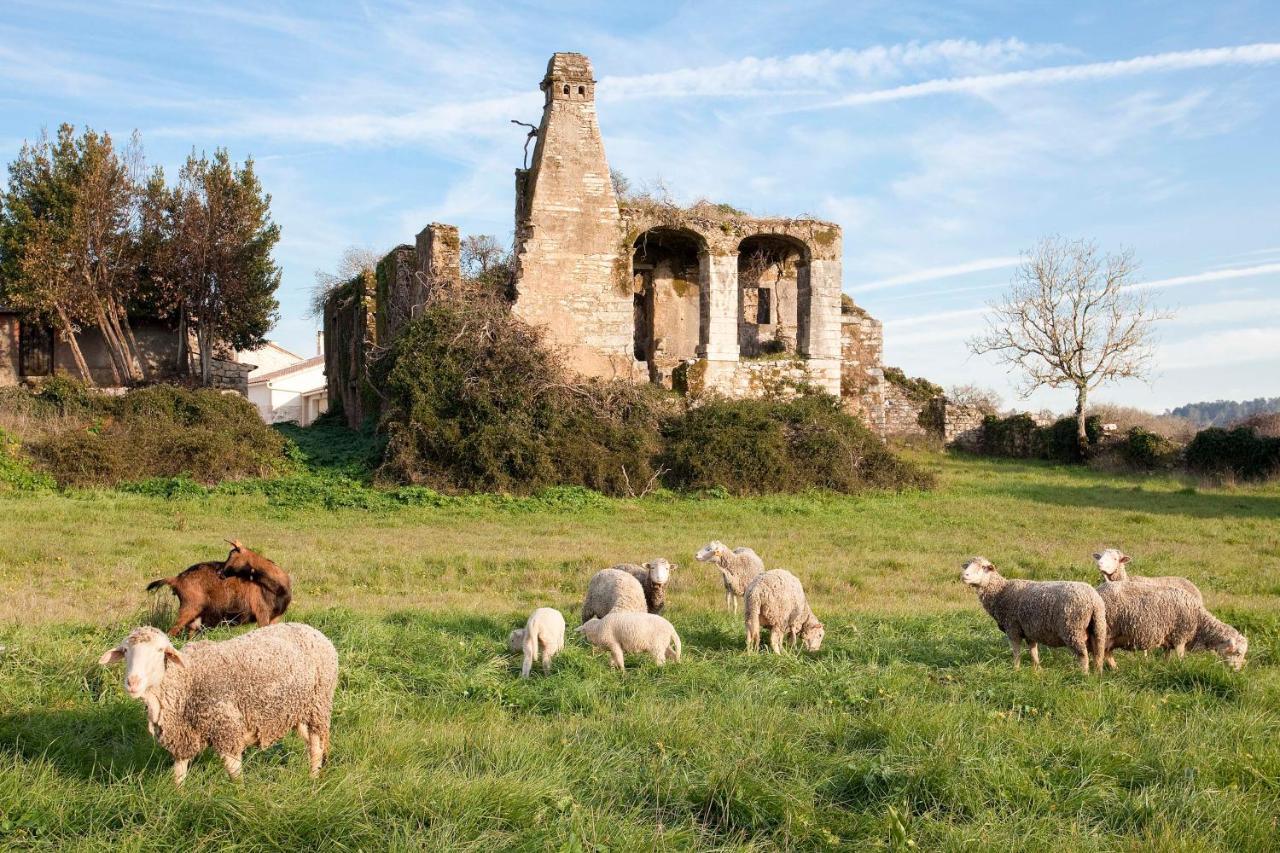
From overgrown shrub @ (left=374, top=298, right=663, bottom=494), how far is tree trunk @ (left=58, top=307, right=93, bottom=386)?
51.3 ft

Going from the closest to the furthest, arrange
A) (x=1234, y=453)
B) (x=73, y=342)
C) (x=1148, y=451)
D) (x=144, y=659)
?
(x=144, y=659) → (x=1234, y=453) → (x=1148, y=451) → (x=73, y=342)

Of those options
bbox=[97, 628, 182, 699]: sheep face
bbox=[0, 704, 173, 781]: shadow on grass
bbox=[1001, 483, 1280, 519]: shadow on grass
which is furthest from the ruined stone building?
bbox=[97, 628, 182, 699]: sheep face

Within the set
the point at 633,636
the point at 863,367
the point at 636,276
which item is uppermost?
the point at 636,276

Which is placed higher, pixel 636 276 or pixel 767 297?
pixel 636 276

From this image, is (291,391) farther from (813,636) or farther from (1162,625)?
(1162,625)

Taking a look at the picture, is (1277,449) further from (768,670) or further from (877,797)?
(877,797)

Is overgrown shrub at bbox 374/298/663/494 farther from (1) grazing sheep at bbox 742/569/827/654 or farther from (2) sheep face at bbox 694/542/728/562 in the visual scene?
(1) grazing sheep at bbox 742/569/827/654

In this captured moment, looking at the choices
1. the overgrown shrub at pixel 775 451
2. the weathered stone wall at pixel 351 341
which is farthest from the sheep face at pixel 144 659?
the weathered stone wall at pixel 351 341

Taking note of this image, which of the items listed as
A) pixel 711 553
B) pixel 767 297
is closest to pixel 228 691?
pixel 711 553

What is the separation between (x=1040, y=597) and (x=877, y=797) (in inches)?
148

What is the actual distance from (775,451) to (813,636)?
598 inches

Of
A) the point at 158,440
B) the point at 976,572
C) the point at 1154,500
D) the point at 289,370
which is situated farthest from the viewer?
the point at 289,370

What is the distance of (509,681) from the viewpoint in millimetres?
7688

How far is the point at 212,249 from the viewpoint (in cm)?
3712
